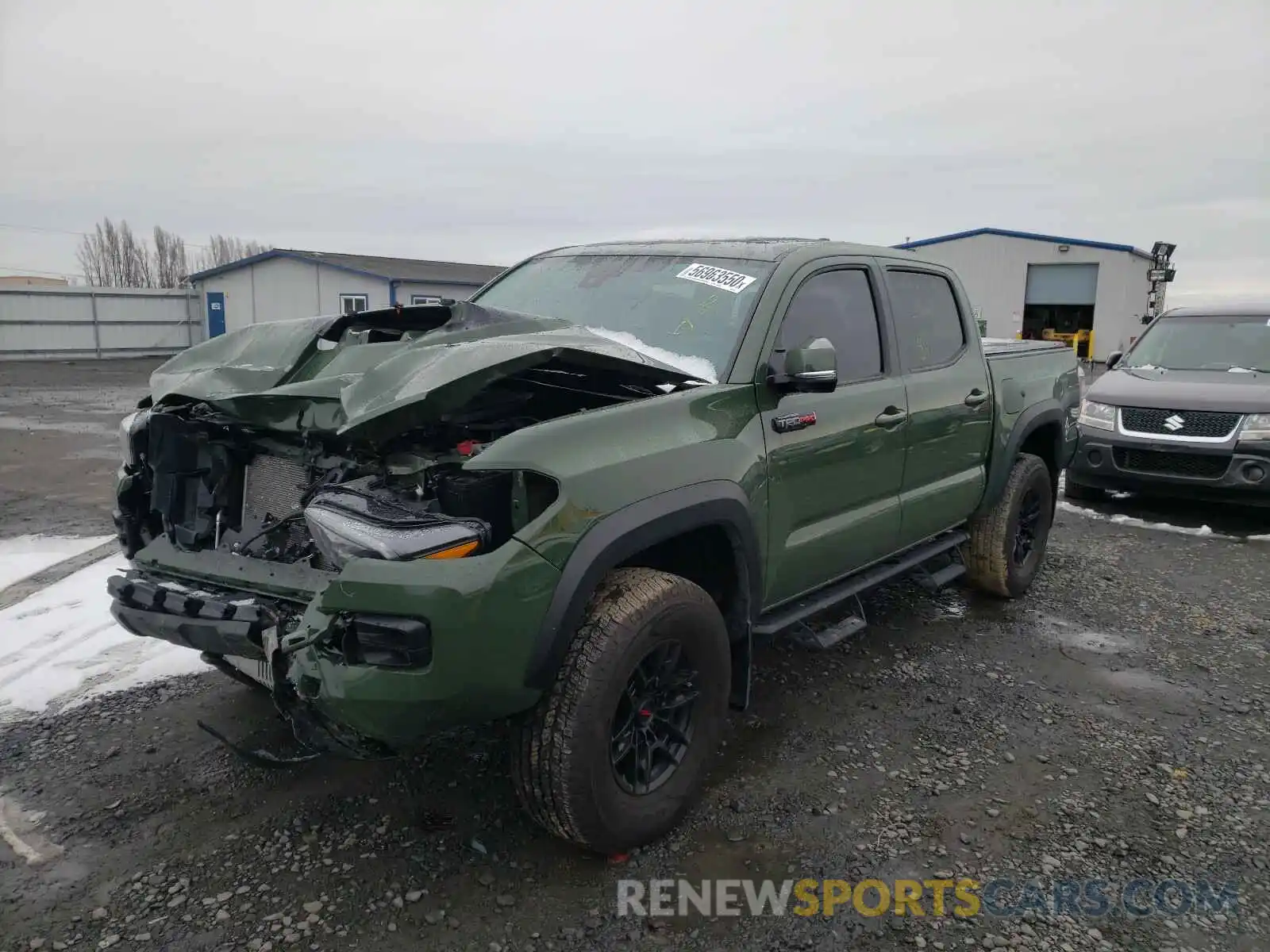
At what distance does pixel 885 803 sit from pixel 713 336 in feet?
5.98

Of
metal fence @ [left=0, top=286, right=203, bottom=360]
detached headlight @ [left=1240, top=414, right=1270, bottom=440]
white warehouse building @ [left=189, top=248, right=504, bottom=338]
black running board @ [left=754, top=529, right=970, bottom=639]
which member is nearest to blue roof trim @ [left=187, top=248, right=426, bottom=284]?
white warehouse building @ [left=189, top=248, right=504, bottom=338]

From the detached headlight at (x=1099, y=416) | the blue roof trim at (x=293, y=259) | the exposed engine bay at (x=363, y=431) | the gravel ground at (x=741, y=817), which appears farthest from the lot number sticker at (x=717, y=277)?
the blue roof trim at (x=293, y=259)

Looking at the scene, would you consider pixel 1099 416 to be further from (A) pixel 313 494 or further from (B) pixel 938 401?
(A) pixel 313 494

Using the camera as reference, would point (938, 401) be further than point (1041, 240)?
No

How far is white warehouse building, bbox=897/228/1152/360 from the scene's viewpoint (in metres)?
30.1

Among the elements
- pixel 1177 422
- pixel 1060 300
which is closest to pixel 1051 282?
pixel 1060 300

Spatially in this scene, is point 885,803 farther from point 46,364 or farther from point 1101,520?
point 46,364

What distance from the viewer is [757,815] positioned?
3.17 metres

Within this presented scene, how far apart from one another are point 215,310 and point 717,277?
109 ft

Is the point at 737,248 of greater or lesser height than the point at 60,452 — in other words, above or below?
above

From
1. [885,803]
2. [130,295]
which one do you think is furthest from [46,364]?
[885,803]

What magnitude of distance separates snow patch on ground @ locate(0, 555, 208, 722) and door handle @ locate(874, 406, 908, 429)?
3.24 metres

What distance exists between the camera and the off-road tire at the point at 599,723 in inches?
104

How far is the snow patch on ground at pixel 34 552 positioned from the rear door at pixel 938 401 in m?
5.04
